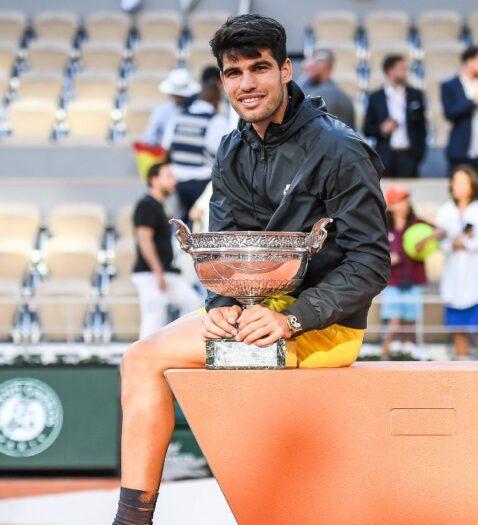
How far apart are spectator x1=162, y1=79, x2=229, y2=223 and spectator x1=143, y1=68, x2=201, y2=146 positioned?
410mm

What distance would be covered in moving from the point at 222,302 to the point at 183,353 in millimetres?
174

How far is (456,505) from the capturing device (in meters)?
2.63

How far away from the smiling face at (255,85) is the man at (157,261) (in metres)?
3.56

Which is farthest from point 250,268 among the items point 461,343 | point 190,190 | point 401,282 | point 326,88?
point 190,190

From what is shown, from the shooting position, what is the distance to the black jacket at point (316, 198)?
263 cm

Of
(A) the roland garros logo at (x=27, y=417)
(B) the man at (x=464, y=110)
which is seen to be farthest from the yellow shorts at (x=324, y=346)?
(B) the man at (x=464, y=110)

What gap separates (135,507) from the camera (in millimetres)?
2586

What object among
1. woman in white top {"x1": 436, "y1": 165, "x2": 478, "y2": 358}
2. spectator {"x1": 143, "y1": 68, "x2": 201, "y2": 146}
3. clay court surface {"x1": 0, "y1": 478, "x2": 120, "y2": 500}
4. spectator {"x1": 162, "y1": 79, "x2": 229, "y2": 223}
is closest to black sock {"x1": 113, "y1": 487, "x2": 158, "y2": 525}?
clay court surface {"x1": 0, "y1": 478, "x2": 120, "y2": 500}

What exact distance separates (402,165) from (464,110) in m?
0.64

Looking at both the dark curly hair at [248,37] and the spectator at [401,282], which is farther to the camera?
the spectator at [401,282]

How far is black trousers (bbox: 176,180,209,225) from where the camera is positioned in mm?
6797

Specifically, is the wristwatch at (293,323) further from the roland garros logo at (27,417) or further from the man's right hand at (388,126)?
the man's right hand at (388,126)

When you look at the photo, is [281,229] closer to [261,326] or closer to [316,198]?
[316,198]

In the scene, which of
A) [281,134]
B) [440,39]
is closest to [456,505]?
[281,134]
